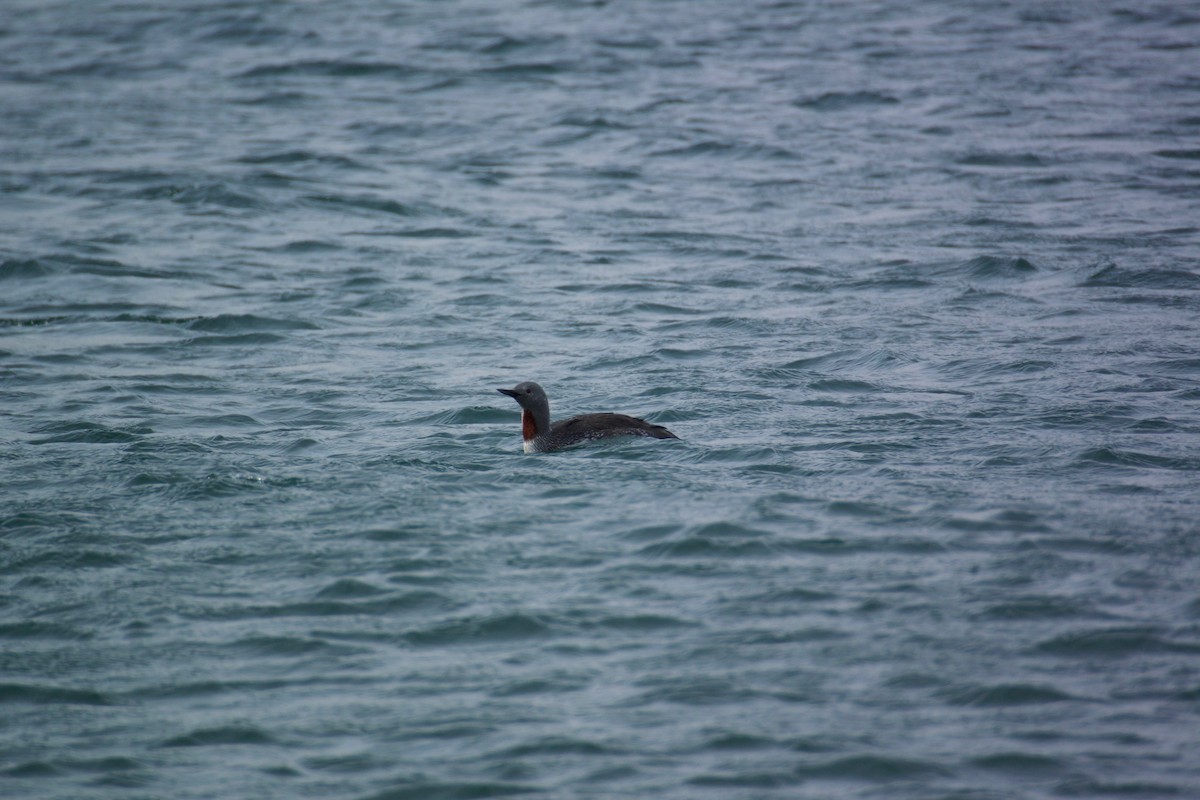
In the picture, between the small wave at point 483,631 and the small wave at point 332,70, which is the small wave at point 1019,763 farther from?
the small wave at point 332,70

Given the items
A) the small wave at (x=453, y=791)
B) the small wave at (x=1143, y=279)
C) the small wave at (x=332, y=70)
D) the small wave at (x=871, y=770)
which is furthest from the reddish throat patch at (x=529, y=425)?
the small wave at (x=332, y=70)

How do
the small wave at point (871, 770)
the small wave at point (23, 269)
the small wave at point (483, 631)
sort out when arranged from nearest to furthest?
the small wave at point (871, 770) < the small wave at point (483, 631) < the small wave at point (23, 269)

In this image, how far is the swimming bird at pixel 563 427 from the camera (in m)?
10.4

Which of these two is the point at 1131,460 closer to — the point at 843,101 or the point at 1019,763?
the point at 1019,763

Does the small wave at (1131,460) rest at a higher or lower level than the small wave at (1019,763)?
higher

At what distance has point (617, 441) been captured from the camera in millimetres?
10430

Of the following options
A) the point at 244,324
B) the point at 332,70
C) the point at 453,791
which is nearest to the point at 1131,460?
the point at 453,791

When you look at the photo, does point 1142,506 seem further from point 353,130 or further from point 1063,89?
point 353,130

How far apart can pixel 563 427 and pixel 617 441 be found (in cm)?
41

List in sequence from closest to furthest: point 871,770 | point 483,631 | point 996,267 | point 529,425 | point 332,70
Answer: point 871,770 < point 483,631 < point 529,425 < point 996,267 < point 332,70

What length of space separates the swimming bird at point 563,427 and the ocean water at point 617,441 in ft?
0.45

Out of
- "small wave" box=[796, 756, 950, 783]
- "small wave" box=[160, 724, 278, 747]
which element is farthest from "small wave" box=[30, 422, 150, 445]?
"small wave" box=[796, 756, 950, 783]

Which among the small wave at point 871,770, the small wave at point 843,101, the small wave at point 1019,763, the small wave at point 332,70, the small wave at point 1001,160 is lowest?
the small wave at point 1019,763

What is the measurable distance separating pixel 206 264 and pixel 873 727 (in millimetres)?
11949
